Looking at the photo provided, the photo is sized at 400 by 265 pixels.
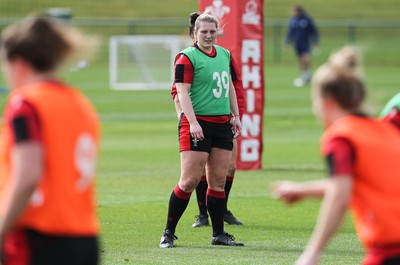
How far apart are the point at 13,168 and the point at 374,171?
153 cm

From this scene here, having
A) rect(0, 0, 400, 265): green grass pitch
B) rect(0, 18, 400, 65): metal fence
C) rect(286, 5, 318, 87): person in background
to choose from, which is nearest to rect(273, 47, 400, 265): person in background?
rect(0, 0, 400, 265): green grass pitch

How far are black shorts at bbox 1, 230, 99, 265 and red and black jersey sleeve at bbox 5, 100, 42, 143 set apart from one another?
41 cm

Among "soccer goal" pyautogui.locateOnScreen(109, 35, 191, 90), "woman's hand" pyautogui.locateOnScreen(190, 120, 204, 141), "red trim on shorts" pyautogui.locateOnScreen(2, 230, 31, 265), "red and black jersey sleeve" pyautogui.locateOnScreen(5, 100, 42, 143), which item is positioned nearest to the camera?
"red and black jersey sleeve" pyautogui.locateOnScreen(5, 100, 42, 143)

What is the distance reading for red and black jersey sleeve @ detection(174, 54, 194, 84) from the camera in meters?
9.51

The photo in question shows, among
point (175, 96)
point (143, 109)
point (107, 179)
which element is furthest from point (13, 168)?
point (143, 109)

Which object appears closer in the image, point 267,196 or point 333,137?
point 333,137

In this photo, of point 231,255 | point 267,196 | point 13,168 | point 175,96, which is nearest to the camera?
point 13,168

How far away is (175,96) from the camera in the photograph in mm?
10109

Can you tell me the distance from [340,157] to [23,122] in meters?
1.34

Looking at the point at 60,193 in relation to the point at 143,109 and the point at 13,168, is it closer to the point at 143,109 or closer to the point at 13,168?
the point at 13,168

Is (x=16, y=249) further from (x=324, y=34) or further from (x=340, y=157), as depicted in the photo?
(x=324, y=34)

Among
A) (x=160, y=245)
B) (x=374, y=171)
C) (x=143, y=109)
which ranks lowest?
(x=143, y=109)

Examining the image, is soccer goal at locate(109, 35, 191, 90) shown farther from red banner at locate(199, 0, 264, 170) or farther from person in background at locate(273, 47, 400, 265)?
person in background at locate(273, 47, 400, 265)

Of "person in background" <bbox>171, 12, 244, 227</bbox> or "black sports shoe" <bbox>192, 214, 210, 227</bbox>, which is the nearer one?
"person in background" <bbox>171, 12, 244, 227</bbox>
